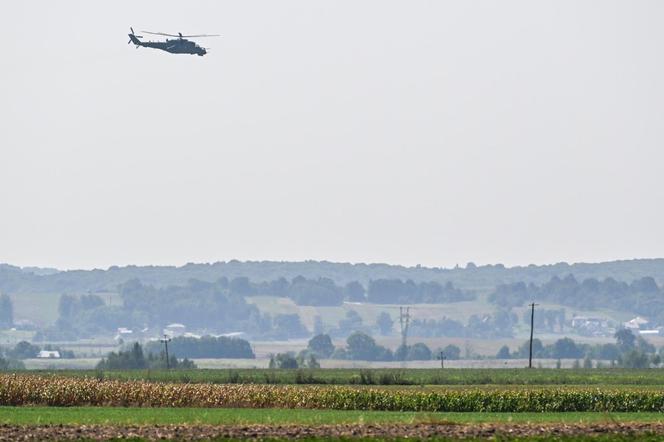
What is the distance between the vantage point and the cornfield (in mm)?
80188

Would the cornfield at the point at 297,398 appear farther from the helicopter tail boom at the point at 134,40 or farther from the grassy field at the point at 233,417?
the helicopter tail boom at the point at 134,40

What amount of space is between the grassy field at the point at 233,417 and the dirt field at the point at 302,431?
4102 mm

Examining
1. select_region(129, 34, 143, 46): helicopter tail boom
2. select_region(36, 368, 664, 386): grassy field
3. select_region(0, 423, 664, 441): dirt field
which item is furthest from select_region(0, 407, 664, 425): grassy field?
select_region(129, 34, 143, 46): helicopter tail boom

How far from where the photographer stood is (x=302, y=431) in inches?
2141

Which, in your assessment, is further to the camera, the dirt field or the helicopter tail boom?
the helicopter tail boom

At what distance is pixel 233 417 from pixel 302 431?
1415cm

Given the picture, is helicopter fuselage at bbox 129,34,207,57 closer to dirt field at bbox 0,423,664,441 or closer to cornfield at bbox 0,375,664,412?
cornfield at bbox 0,375,664,412

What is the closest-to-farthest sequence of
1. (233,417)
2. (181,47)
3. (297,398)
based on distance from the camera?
(233,417) < (297,398) < (181,47)

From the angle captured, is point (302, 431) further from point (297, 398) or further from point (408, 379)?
point (408, 379)

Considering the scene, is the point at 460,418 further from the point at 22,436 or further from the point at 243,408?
the point at 22,436

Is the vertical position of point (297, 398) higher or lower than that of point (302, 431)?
higher

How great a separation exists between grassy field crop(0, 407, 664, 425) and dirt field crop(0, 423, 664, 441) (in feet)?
13.5

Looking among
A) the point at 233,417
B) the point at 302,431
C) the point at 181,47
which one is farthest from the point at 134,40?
the point at 302,431

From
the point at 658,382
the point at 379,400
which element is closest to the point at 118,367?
the point at 658,382
